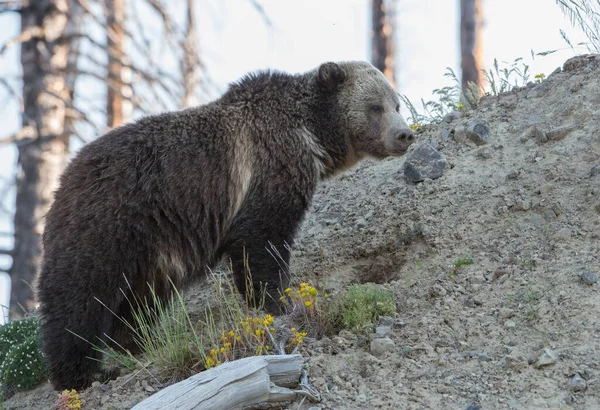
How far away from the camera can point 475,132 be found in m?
7.19

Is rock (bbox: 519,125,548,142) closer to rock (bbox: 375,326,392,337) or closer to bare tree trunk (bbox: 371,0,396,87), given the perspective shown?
rock (bbox: 375,326,392,337)

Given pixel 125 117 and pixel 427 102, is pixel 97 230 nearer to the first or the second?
pixel 427 102

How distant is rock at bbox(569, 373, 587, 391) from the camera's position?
13.1 feet

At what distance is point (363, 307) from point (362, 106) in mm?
2119

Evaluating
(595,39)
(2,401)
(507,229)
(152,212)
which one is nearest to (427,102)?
(595,39)

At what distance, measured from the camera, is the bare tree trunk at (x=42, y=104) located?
9.21 m

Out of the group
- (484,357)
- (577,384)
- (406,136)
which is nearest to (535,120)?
(406,136)

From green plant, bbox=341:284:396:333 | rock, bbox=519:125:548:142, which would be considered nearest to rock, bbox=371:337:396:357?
green plant, bbox=341:284:396:333

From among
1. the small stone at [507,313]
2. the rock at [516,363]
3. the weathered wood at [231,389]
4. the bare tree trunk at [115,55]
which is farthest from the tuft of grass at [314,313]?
the bare tree trunk at [115,55]

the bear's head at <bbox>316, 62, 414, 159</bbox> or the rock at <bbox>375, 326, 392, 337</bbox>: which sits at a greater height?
the bear's head at <bbox>316, 62, 414, 159</bbox>

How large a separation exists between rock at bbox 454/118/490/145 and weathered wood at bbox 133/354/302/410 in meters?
3.83

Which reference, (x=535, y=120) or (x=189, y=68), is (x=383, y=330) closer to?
(x=535, y=120)

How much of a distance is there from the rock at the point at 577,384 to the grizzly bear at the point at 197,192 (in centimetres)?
237

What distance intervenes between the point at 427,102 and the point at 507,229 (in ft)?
10.3
